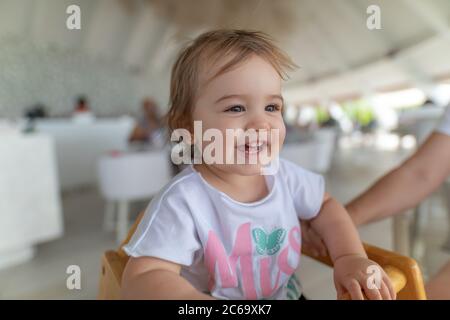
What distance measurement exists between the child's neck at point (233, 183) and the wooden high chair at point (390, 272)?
164mm

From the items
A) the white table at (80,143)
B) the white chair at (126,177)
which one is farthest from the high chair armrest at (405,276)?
the white table at (80,143)

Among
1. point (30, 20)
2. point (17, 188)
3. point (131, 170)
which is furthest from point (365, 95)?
point (17, 188)

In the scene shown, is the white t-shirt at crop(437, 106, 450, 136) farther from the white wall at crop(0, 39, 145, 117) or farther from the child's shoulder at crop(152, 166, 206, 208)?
the white wall at crop(0, 39, 145, 117)

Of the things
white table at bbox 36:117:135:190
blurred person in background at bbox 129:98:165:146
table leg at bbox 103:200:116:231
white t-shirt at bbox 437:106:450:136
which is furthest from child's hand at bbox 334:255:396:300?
white table at bbox 36:117:135:190

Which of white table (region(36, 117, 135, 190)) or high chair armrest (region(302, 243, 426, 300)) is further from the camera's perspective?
white table (region(36, 117, 135, 190))

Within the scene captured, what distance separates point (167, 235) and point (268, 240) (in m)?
0.14

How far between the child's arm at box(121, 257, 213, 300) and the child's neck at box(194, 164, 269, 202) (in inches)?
4.9

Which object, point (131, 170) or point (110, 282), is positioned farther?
point (131, 170)

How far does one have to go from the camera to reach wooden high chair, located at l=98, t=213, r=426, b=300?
0.46 m

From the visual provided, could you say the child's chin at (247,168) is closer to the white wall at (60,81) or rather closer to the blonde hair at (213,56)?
the blonde hair at (213,56)

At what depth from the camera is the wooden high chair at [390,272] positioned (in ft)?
1.52

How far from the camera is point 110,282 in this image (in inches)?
20.9

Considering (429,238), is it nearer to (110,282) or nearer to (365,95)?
(110,282)
